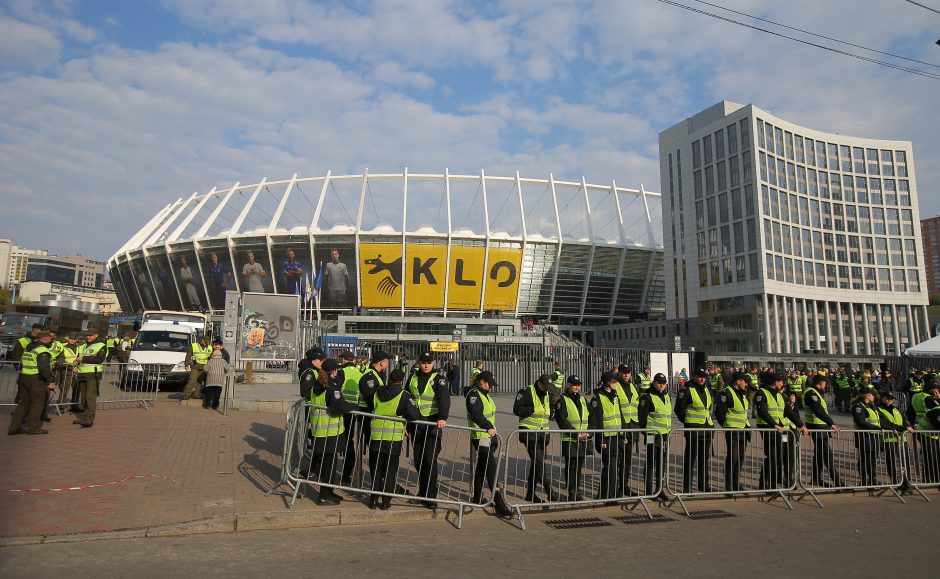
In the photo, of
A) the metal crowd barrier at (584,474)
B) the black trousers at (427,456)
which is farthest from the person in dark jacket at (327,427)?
the metal crowd barrier at (584,474)

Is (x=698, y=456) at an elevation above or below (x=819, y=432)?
below

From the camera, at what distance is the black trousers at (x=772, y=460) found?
782cm

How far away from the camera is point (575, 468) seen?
690cm

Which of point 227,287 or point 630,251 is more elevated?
point 630,251

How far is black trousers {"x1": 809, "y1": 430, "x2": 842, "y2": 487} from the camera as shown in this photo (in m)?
8.09

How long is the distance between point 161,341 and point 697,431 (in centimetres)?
1568

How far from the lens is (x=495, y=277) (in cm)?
5206

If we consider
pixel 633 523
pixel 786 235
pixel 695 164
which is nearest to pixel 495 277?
pixel 695 164

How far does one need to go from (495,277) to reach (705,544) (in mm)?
46616

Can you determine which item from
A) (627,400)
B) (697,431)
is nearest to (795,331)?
(627,400)

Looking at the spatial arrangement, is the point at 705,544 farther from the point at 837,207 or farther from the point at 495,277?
the point at 837,207

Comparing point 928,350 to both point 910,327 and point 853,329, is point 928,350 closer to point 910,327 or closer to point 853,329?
point 853,329

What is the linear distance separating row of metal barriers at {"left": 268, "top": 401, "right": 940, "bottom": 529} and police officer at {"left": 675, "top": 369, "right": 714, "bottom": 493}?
0.02 m

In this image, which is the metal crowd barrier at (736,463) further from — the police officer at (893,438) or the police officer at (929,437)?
the police officer at (929,437)
